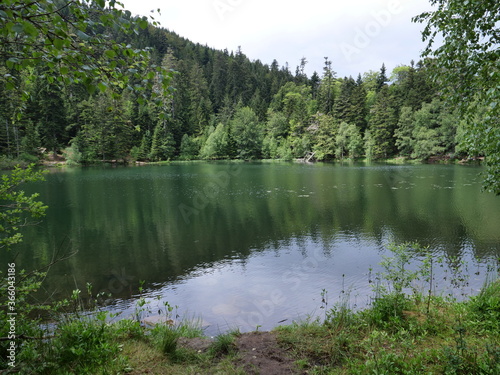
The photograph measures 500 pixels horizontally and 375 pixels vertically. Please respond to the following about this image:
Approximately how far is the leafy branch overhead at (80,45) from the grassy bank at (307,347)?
2923 mm

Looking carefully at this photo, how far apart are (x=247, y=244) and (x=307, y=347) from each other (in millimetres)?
9411

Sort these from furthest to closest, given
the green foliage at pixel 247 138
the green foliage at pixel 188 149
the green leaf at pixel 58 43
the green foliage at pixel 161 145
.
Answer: the green foliage at pixel 188 149 < the green foliage at pixel 247 138 < the green foliage at pixel 161 145 < the green leaf at pixel 58 43

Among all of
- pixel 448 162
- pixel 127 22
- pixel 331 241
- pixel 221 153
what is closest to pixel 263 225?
pixel 331 241

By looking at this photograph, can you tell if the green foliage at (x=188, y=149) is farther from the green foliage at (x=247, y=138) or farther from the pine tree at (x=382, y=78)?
the pine tree at (x=382, y=78)

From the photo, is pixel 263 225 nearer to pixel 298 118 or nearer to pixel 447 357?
pixel 447 357

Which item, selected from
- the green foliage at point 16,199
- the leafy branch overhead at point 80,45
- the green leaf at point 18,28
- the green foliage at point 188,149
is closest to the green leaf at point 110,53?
the leafy branch overhead at point 80,45

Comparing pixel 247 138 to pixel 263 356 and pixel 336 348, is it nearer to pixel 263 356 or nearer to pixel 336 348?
pixel 263 356

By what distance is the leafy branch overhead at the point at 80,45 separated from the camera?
2061 millimetres

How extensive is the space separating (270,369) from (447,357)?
214 centimetres

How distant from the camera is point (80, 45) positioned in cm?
258

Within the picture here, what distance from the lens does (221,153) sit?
274 feet

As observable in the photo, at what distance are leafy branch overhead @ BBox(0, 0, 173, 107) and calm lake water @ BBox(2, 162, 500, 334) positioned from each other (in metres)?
4.66

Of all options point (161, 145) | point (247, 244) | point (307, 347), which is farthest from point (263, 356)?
point (161, 145)

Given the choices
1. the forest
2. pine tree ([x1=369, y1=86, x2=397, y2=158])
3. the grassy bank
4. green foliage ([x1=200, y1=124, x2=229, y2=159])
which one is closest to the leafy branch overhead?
the grassy bank
